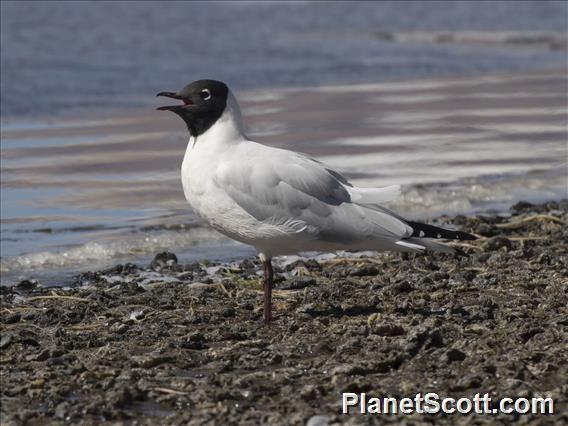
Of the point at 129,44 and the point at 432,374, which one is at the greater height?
the point at 129,44

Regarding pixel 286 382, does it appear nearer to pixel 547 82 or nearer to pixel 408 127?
pixel 408 127

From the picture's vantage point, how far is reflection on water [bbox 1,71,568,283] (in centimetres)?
871

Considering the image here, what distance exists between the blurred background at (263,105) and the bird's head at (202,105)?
6.46ft

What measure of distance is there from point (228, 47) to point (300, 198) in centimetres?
1399

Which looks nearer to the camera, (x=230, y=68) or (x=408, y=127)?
(x=408, y=127)

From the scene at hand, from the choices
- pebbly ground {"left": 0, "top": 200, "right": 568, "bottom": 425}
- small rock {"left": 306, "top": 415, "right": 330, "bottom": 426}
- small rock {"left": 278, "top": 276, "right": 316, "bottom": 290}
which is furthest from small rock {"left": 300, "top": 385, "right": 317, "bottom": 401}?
small rock {"left": 278, "top": 276, "right": 316, "bottom": 290}

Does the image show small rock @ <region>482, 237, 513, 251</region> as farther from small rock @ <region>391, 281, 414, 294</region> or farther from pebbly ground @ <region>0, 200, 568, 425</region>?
small rock @ <region>391, 281, 414, 294</region>

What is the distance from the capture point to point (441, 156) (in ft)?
38.0

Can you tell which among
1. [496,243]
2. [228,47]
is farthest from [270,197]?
[228,47]

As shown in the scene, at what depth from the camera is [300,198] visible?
19.7 feet

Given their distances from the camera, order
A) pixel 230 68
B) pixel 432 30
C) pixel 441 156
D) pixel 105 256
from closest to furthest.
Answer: pixel 105 256 < pixel 441 156 < pixel 230 68 < pixel 432 30

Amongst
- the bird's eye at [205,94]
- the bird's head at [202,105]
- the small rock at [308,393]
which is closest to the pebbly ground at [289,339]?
the small rock at [308,393]

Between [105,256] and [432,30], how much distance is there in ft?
50.4

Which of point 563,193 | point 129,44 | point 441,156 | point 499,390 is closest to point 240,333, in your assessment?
point 499,390
